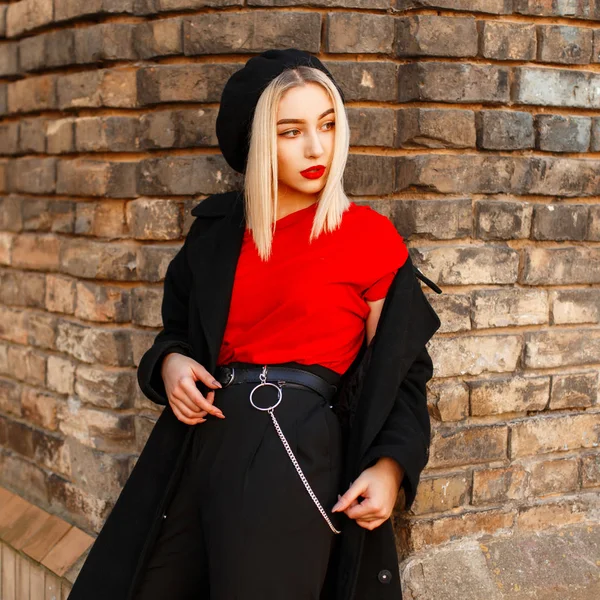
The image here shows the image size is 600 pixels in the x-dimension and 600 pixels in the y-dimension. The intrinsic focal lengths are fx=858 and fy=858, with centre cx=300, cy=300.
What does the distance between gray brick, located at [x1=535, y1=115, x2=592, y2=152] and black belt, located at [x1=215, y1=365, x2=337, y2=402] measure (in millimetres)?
1323

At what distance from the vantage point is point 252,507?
204 centimetres

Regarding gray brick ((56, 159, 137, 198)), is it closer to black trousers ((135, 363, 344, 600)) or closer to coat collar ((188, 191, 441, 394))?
coat collar ((188, 191, 441, 394))

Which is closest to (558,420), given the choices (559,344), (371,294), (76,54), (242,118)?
(559,344)

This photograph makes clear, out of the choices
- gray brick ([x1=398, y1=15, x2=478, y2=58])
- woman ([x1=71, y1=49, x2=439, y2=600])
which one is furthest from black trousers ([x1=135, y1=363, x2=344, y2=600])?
gray brick ([x1=398, y1=15, x2=478, y2=58])

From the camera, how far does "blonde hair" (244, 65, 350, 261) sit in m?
2.19

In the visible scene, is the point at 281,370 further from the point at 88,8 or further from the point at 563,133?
the point at 88,8

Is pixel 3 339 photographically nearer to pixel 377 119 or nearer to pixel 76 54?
pixel 76 54

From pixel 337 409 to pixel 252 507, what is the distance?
0.37 metres


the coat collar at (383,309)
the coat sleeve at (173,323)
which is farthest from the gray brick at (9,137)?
the coat collar at (383,309)

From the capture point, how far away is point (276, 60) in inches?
89.0

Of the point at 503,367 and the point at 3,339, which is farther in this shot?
the point at 3,339

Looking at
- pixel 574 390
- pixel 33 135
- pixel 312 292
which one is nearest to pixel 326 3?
pixel 312 292

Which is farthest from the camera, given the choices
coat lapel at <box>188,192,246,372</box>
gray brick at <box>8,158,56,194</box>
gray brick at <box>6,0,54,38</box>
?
gray brick at <box>8,158,56,194</box>

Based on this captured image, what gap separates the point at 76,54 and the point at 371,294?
1.64 metres
